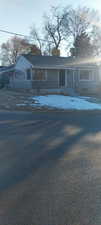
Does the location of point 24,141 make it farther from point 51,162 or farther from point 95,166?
point 95,166

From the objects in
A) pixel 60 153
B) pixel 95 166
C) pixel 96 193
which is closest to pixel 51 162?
pixel 60 153

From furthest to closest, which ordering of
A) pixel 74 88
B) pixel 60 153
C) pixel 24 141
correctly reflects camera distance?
pixel 74 88 → pixel 24 141 → pixel 60 153

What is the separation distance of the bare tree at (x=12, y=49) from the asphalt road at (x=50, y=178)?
192 ft

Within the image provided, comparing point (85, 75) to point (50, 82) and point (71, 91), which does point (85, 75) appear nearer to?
point (71, 91)

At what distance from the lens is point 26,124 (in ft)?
27.7

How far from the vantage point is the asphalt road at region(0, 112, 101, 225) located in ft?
9.22

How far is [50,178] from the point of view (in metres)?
3.86

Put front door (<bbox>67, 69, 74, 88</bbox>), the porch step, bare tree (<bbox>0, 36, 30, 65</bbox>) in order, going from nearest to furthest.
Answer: the porch step → front door (<bbox>67, 69, 74, 88</bbox>) → bare tree (<bbox>0, 36, 30, 65</bbox>)

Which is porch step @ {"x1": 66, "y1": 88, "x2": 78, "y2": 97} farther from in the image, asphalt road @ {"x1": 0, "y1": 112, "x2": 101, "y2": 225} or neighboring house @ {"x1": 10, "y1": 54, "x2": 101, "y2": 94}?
asphalt road @ {"x1": 0, "y1": 112, "x2": 101, "y2": 225}

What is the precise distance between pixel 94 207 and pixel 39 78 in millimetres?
21057

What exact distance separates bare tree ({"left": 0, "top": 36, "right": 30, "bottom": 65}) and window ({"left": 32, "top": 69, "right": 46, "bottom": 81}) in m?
40.5

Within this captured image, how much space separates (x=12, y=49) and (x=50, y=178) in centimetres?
6778

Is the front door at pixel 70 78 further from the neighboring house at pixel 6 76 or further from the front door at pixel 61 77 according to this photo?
the neighboring house at pixel 6 76

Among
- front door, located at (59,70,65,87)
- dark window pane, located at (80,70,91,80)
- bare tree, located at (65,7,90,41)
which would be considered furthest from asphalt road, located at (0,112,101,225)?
bare tree, located at (65,7,90,41)
